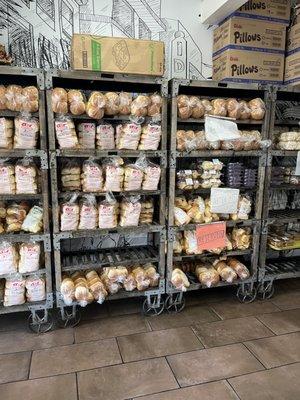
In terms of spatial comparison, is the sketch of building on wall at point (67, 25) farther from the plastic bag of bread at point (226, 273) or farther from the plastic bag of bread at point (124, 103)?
the plastic bag of bread at point (226, 273)

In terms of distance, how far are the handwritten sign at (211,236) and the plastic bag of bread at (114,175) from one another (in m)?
0.73

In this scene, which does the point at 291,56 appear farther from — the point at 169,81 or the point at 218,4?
the point at 169,81

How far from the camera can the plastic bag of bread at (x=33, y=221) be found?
2.20 meters

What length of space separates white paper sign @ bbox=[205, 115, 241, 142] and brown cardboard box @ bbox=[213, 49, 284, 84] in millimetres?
443

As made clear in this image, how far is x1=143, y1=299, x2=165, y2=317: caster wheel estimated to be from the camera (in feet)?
8.23

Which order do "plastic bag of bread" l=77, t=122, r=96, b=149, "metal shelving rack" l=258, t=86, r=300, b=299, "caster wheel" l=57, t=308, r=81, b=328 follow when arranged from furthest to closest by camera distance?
"metal shelving rack" l=258, t=86, r=300, b=299 → "caster wheel" l=57, t=308, r=81, b=328 → "plastic bag of bread" l=77, t=122, r=96, b=149

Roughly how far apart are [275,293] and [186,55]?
2.32 metres

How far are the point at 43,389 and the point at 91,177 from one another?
131cm

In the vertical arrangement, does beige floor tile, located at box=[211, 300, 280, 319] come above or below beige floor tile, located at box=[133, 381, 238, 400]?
above

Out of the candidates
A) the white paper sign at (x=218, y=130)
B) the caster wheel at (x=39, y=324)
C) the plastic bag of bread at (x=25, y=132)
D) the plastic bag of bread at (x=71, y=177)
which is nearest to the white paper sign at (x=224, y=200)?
the white paper sign at (x=218, y=130)

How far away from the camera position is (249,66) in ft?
8.52

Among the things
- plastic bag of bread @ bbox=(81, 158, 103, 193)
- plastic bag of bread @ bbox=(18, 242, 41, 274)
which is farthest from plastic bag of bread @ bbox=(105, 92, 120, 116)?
plastic bag of bread @ bbox=(18, 242, 41, 274)

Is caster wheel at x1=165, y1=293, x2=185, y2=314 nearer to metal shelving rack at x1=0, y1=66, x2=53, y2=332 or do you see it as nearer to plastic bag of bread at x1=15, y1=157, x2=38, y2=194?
metal shelving rack at x1=0, y1=66, x2=53, y2=332

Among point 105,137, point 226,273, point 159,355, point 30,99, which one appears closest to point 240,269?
point 226,273
